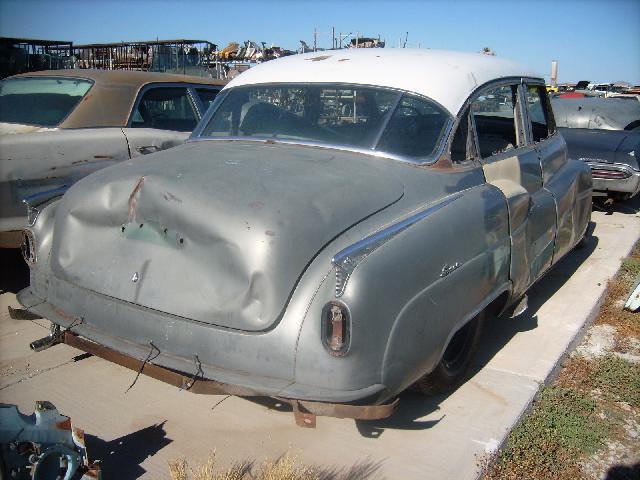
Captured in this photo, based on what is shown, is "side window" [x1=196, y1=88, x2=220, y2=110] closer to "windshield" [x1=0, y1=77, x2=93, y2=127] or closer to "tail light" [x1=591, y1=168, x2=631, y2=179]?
"windshield" [x1=0, y1=77, x2=93, y2=127]

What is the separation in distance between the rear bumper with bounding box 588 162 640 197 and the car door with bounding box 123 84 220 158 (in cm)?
472

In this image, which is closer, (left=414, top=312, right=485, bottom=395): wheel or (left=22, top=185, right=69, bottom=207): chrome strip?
(left=414, top=312, right=485, bottom=395): wheel

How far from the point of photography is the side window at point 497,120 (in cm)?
373

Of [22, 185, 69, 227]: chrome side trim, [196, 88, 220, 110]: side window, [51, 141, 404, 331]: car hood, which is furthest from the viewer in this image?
[196, 88, 220, 110]: side window

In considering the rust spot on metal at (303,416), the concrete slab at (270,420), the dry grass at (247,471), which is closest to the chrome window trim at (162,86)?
the concrete slab at (270,420)

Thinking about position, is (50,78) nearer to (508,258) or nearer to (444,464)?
(508,258)

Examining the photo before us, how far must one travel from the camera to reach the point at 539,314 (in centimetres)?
440

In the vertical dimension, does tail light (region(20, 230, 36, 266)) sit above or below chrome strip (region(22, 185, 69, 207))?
below

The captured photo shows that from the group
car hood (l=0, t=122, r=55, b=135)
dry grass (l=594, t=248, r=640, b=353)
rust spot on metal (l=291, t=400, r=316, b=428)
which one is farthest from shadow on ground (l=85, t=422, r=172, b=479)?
dry grass (l=594, t=248, r=640, b=353)

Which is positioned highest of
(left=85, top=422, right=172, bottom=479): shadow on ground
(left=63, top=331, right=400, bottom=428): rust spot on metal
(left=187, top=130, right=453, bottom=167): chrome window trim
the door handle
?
(left=187, top=130, right=453, bottom=167): chrome window trim

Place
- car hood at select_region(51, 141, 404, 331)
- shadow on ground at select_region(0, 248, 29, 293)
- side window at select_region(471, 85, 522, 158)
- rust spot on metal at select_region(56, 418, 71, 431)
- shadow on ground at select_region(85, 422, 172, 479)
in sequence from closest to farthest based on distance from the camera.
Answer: rust spot on metal at select_region(56, 418, 71, 431), car hood at select_region(51, 141, 404, 331), shadow on ground at select_region(85, 422, 172, 479), side window at select_region(471, 85, 522, 158), shadow on ground at select_region(0, 248, 29, 293)

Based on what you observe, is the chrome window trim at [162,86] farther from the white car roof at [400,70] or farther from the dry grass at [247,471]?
the dry grass at [247,471]

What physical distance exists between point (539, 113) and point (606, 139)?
3412 millimetres

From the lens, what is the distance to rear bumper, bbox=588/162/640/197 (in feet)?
23.3
